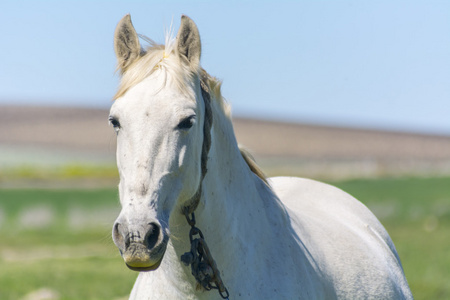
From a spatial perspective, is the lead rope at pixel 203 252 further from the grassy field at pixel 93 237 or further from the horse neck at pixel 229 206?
the grassy field at pixel 93 237

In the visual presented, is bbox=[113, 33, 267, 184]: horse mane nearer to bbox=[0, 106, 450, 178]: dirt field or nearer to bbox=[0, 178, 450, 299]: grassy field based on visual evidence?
bbox=[0, 178, 450, 299]: grassy field

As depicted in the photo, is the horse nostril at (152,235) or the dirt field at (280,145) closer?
the horse nostril at (152,235)

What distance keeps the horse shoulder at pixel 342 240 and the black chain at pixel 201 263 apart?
0.78m

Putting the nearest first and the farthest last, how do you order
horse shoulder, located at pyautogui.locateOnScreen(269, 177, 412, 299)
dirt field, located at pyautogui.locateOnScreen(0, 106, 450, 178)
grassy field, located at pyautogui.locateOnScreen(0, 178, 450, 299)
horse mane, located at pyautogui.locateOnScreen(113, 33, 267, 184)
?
1. horse mane, located at pyautogui.locateOnScreen(113, 33, 267, 184)
2. horse shoulder, located at pyautogui.locateOnScreen(269, 177, 412, 299)
3. grassy field, located at pyautogui.locateOnScreen(0, 178, 450, 299)
4. dirt field, located at pyautogui.locateOnScreen(0, 106, 450, 178)

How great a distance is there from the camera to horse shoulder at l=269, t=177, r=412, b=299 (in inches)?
175

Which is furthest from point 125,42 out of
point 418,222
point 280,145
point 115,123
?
point 280,145

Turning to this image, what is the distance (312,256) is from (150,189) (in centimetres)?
147

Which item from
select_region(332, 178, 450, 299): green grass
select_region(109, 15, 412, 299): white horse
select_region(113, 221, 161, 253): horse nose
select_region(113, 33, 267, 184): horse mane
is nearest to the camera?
select_region(113, 221, 161, 253): horse nose

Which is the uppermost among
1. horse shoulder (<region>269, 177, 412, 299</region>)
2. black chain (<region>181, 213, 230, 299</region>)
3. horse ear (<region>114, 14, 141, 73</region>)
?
horse ear (<region>114, 14, 141, 73</region>)

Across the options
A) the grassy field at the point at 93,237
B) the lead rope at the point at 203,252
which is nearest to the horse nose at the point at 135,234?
the lead rope at the point at 203,252

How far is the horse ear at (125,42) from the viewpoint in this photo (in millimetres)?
3590

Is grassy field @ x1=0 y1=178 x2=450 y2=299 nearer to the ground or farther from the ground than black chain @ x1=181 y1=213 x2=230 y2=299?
nearer to the ground

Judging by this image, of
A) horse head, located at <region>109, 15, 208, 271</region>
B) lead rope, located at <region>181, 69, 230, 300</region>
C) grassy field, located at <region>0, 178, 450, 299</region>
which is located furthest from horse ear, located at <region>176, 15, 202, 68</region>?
grassy field, located at <region>0, 178, 450, 299</region>

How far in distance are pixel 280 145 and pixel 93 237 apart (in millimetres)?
26779
